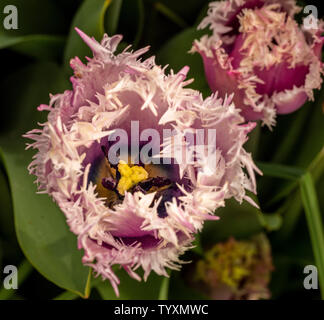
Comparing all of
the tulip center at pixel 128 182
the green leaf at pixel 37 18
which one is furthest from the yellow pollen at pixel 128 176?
the green leaf at pixel 37 18

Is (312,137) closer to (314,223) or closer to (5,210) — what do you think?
(314,223)

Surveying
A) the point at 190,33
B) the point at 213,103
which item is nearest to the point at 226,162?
the point at 213,103

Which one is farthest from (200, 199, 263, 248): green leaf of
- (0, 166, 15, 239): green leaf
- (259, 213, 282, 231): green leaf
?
(0, 166, 15, 239): green leaf

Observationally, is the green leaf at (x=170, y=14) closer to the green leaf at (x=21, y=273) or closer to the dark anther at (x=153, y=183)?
the dark anther at (x=153, y=183)

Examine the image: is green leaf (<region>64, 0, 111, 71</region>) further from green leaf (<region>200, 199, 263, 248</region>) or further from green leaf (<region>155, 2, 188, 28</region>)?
green leaf (<region>200, 199, 263, 248</region>)

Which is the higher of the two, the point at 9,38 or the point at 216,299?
the point at 9,38

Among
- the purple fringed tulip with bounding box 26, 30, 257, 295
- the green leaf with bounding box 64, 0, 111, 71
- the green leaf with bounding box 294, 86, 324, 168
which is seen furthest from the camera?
the green leaf with bounding box 294, 86, 324, 168

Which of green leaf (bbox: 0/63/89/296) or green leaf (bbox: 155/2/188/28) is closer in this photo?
green leaf (bbox: 0/63/89/296)
